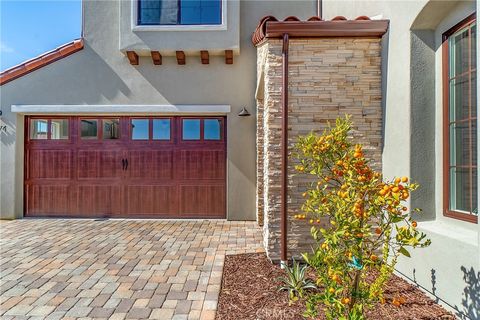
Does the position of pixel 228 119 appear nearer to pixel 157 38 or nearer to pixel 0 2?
pixel 157 38

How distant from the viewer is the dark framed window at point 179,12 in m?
6.60

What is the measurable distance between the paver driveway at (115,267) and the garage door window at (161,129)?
2.09 m

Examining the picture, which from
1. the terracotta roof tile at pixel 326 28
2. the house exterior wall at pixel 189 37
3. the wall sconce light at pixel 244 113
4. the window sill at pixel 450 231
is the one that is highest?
the house exterior wall at pixel 189 37

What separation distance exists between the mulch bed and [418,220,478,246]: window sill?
0.70 meters

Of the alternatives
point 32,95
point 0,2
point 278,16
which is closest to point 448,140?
point 278,16

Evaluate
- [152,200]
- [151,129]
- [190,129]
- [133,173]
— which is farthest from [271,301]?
[151,129]

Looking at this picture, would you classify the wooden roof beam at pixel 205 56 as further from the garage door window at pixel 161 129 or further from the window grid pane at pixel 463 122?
the window grid pane at pixel 463 122

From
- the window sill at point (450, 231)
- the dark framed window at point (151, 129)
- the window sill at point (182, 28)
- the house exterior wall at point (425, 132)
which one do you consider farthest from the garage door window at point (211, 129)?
the window sill at point (450, 231)

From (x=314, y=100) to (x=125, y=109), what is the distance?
15.4 ft

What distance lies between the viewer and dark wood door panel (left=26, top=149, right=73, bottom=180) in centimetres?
693

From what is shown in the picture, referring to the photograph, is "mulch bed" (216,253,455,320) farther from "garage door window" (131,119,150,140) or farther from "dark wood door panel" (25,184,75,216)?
"dark wood door panel" (25,184,75,216)

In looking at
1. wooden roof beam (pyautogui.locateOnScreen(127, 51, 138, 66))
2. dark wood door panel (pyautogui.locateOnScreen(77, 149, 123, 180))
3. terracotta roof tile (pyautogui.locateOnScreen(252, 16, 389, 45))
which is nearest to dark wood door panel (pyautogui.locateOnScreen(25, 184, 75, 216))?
dark wood door panel (pyautogui.locateOnScreen(77, 149, 123, 180))

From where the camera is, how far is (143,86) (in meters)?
6.78

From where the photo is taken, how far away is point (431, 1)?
2949mm
